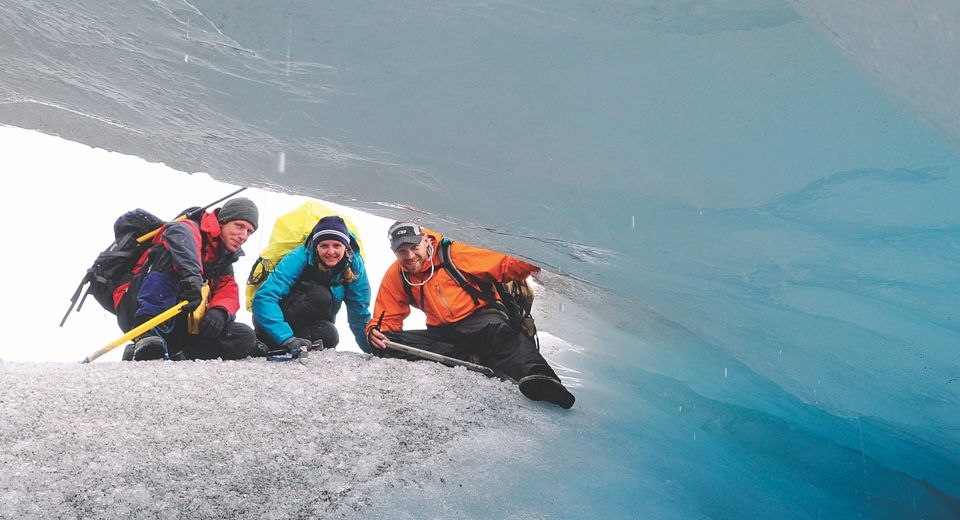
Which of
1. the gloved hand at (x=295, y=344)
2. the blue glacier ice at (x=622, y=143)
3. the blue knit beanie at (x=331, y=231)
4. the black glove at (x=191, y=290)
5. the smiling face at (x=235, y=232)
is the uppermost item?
the blue glacier ice at (x=622, y=143)

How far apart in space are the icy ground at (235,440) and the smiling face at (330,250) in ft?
3.55

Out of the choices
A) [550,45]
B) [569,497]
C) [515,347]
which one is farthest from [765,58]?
[515,347]

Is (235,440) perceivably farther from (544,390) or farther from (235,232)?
(235,232)

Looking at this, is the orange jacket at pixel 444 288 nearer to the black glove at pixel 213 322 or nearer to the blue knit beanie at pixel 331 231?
the blue knit beanie at pixel 331 231

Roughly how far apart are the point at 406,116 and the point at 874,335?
2703 mm

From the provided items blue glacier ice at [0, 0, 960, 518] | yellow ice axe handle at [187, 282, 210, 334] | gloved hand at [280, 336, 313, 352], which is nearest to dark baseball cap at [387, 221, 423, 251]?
blue glacier ice at [0, 0, 960, 518]

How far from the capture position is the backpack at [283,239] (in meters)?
4.48

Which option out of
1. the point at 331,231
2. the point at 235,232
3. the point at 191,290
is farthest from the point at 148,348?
the point at 331,231

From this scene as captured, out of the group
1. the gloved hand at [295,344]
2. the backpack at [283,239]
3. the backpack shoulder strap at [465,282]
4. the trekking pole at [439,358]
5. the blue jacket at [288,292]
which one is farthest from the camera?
the backpack at [283,239]

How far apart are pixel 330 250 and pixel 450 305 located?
0.85 metres

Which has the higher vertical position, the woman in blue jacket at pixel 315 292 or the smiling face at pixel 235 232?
the smiling face at pixel 235 232

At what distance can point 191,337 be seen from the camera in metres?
4.02

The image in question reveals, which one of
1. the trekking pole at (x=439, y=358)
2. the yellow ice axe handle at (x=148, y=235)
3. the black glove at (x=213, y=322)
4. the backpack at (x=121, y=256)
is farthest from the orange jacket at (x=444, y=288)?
the backpack at (x=121, y=256)

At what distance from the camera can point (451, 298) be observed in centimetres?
396
